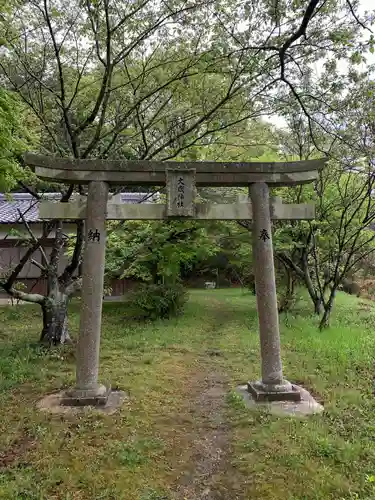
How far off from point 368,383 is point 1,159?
23.9 ft

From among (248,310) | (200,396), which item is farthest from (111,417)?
(248,310)

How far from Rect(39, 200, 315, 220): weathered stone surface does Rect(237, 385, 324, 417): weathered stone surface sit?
3084mm

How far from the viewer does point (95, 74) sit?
384 inches

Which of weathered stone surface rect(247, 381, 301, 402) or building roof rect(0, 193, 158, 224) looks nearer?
weathered stone surface rect(247, 381, 301, 402)

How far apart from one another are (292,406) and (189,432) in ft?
5.61

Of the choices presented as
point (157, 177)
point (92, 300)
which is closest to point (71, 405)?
point (92, 300)

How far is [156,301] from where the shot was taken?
14.8 m

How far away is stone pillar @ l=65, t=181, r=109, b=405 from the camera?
6.48 metres

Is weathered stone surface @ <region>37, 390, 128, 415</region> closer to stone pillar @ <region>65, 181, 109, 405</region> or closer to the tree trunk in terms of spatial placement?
stone pillar @ <region>65, 181, 109, 405</region>

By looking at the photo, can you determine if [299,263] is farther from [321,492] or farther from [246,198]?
[321,492]

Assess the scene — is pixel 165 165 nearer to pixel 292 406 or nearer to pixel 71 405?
pixel 71 405

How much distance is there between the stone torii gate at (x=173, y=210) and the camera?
6.59 metres

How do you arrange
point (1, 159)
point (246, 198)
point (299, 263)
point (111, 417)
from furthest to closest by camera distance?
point (299, 263) < point (246, 198) < point (1, 159) < point (111, 417)

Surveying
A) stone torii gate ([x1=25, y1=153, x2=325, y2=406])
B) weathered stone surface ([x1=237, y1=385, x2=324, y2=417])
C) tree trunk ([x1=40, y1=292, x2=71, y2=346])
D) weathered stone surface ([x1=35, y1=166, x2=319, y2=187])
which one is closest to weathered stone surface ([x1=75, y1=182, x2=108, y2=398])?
stone torii gate ([x1=25, y1=153, x2=325, y2=406])
